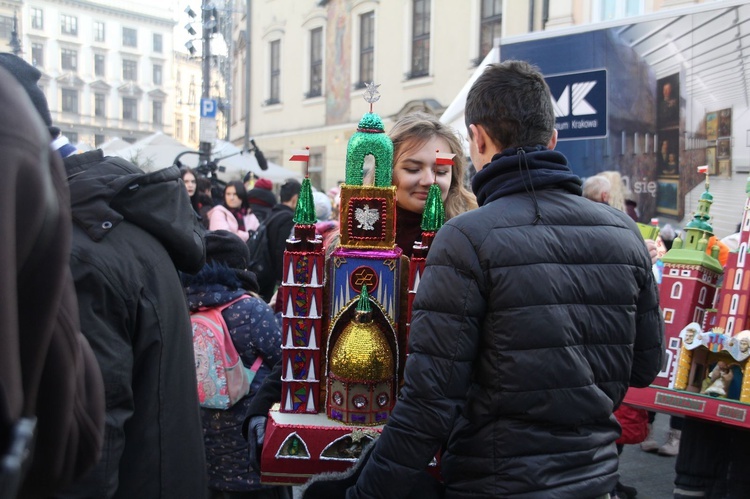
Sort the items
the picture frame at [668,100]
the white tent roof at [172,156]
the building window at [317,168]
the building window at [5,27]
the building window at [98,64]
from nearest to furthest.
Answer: the picture frame at [668,100], the white tent roof at [172,156], the building window at [317,168], the building window at [5,27], the building window at [98,64]

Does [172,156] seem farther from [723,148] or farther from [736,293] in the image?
[736,293]

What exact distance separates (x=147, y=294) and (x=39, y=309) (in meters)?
1.08

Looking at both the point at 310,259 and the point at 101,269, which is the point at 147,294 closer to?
the point at 101,269

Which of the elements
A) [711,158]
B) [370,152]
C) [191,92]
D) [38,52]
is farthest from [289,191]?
[191,92]

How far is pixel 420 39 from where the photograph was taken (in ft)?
66.5

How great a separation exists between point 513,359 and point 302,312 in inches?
34.1

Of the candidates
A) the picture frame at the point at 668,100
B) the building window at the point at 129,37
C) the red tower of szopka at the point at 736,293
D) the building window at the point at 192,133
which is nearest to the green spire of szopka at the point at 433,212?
the red tower of szopka at the point at 736,293

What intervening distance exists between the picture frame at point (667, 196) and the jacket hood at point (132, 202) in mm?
5215

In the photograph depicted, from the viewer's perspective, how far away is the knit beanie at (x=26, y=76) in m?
1.89

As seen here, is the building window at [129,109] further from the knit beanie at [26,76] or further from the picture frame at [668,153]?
the knit beanie at [26,76]

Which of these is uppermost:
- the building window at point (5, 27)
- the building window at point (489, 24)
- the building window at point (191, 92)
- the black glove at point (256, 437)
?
the building window at point (5, 27)

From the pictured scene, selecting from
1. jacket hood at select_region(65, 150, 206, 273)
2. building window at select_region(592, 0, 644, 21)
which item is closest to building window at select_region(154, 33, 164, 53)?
building window at select_region(592, 0, 644, 21)

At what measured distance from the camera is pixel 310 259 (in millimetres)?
2537

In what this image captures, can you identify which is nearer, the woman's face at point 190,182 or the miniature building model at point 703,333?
the miniature building model at point 703,333
